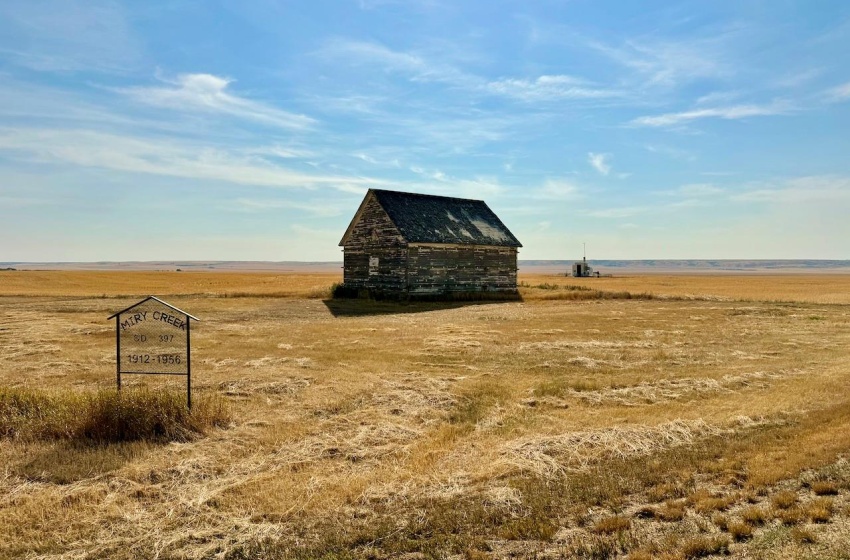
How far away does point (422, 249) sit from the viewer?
34656 mm

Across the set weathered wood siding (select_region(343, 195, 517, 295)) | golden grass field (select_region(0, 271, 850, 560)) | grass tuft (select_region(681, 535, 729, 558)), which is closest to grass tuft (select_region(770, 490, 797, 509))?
golden grass field (select_region(0, 271, 850, 560))

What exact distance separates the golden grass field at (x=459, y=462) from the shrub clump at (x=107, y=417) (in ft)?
1.22

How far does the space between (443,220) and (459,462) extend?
31.0 meters

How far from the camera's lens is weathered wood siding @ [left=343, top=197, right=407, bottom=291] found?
34.1m

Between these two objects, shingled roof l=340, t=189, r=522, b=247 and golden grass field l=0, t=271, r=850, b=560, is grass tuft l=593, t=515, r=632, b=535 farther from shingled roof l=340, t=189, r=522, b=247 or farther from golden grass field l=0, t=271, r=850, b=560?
shingled roof l=340, t=189, r=522, b=247

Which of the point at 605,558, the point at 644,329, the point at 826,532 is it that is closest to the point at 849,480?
the point at 826,532

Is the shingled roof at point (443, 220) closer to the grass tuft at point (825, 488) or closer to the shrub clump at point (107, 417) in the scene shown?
the shrub clump at point (107, 417)

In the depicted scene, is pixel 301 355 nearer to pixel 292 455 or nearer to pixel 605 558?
pixel 292 455

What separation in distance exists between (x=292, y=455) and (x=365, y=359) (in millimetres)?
7151

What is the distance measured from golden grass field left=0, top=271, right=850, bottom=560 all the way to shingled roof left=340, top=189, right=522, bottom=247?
1925 cm

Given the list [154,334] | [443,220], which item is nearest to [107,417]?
[154,334]

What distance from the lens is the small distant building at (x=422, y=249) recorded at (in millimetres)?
34281

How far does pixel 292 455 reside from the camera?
7625 millimetres

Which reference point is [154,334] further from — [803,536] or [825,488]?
[825,488]
